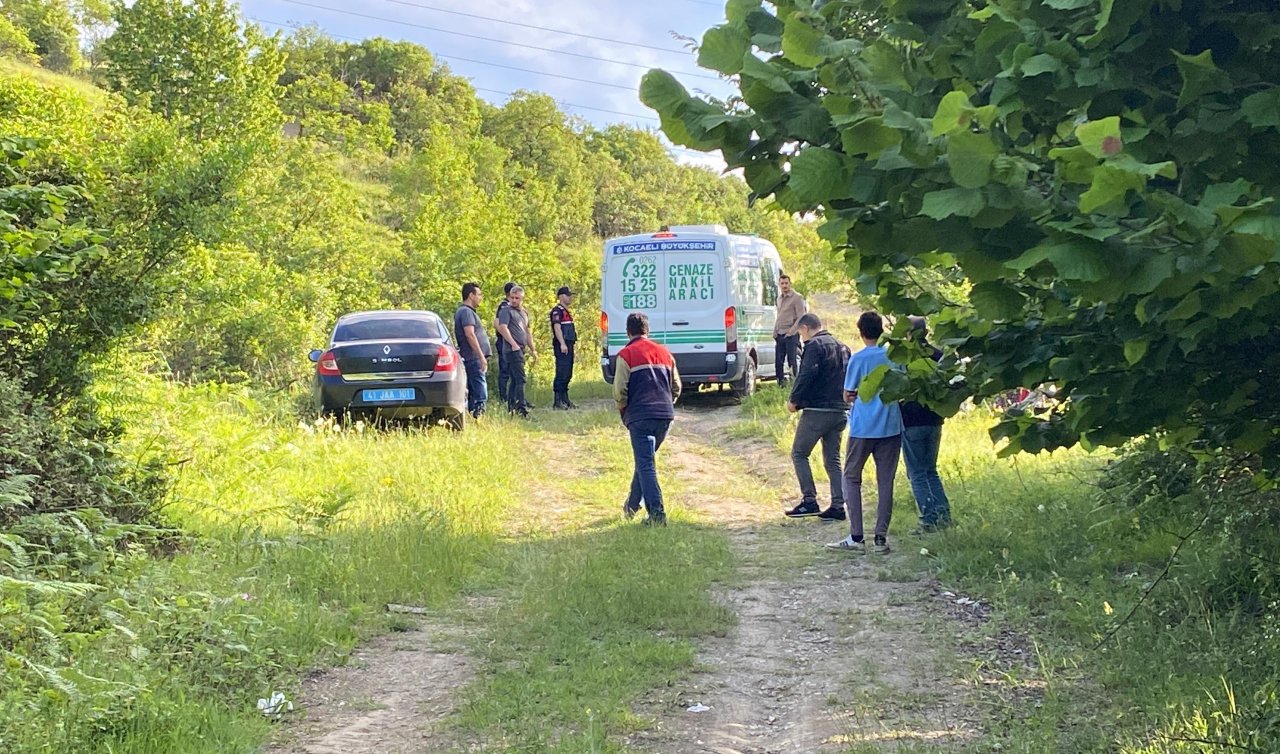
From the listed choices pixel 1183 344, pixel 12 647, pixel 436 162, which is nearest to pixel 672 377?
pixel 12 647

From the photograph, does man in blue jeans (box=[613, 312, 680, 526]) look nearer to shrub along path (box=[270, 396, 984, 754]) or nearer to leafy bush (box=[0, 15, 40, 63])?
shrub along path (box=[270, 396, 984, 754])

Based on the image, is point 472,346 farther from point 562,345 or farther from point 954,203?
point 954,203

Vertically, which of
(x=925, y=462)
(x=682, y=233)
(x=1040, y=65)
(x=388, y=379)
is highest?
(x=682, y=233)

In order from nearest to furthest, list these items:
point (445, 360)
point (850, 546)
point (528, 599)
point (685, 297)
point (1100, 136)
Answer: point (1100, 136) < point (528, 599) < point (850, 546) < point (445, 360) < point (685, 297)

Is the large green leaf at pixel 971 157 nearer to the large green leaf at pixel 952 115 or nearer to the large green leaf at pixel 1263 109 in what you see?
the large green leaf at pixel 952 115

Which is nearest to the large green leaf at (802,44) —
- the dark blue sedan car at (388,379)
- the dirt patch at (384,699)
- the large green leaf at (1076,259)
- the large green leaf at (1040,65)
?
the large green leaf at (1040,65)

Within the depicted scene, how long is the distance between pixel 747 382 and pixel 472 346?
459 centimetres

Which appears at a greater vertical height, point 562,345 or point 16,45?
point 16,45

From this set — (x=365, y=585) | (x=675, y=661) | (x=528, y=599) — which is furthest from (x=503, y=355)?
(x=675, y=661)

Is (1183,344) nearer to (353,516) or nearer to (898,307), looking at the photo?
(898,307)

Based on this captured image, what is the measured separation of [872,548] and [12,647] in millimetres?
5407

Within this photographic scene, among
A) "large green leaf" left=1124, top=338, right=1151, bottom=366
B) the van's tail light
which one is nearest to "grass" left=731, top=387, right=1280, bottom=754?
"large green leaf" left=1124, top=338, right=1151, bottom=366

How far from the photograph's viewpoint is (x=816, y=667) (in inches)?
203

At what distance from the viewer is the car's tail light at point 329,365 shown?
39.7 ft
